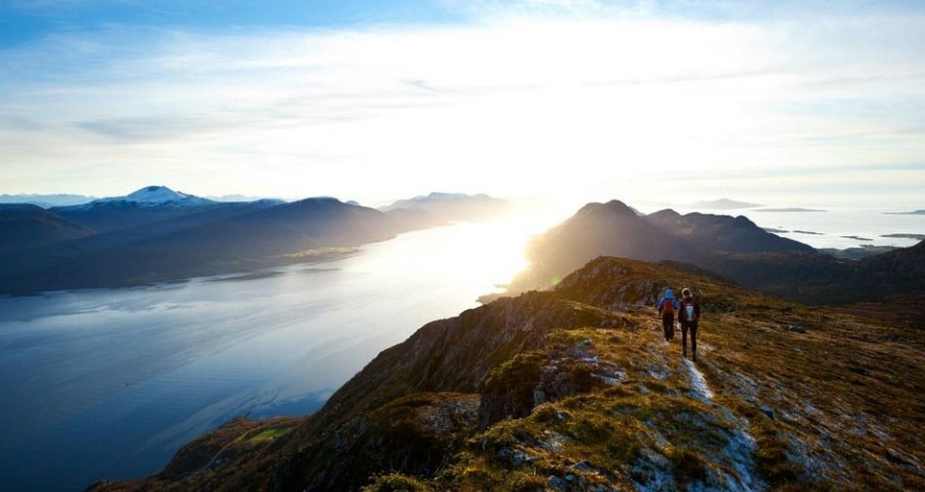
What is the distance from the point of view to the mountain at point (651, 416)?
15.2 metres

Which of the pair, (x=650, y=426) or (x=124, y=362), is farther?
(x=124, y=362)

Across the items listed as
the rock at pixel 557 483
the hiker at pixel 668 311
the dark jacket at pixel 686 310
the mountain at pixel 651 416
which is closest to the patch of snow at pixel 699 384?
the mountain at pixel 651 416

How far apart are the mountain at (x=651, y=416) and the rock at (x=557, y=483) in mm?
38

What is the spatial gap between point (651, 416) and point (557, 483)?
695 centimetres

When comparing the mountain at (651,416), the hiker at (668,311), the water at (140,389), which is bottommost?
the water at (140,389)

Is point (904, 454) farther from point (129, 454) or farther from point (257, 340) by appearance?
point (257, 340)

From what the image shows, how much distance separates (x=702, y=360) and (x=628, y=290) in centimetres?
3368

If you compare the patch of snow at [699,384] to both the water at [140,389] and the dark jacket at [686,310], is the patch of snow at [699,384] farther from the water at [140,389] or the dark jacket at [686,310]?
the water at [140,389]

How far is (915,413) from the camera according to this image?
2517 centimetres

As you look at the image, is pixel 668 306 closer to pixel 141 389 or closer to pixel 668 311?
pixel 668 311

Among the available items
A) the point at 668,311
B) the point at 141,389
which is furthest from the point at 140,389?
the point at 668,311

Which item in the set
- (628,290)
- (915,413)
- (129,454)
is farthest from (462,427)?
(129,454)

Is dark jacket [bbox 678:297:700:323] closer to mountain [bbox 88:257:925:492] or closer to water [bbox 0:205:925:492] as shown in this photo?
mountain [bbox 88:257:925:492]

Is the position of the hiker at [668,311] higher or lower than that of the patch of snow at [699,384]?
higher
